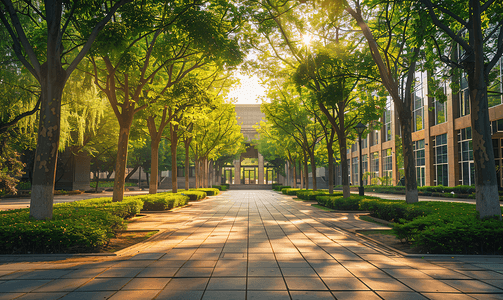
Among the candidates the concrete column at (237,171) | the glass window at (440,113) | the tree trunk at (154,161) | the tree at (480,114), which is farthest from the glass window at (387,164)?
the tree at (480,114)

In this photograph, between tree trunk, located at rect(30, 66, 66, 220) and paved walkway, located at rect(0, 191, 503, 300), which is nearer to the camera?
paved walkway, located at rect(0, 191, 503, 300)

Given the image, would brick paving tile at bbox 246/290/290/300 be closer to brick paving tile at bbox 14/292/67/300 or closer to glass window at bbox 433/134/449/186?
brick paving tile at bbox 14/292/67/300

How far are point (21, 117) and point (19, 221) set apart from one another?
909cm

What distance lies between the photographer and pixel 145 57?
14281 mm

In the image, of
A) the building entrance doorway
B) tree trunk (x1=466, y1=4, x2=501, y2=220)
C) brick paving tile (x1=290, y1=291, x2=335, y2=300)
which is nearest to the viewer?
brick paving tile (x1=290, y1=291, x2=335, y2=300)

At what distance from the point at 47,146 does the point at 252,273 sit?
623 centimetres

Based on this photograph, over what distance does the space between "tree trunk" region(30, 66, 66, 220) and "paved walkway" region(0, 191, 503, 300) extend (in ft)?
5.33

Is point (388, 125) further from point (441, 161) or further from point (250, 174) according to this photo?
point (250, 174)

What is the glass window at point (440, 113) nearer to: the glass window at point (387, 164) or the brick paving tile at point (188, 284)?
the glass window at point (387, 164)

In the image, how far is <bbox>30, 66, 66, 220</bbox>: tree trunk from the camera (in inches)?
319

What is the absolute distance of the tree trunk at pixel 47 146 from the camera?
810 cm

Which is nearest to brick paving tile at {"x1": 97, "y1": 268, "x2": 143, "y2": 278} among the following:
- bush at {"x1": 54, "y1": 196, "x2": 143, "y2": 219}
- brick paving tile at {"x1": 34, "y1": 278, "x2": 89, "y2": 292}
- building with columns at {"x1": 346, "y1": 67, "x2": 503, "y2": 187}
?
brick paving tile at {"x1": 34, "y1": 278, "x2": 89, "y2": 292}

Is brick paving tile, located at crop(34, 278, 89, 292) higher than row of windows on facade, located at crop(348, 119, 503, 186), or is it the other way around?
row of windows on facade, located at crop(348, 119, 503, 186)

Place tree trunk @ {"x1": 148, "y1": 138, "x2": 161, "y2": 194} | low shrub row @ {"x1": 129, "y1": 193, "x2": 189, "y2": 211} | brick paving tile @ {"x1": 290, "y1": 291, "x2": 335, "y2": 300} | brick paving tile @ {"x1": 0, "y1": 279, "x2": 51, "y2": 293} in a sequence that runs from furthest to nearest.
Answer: tree trunk @ {"x1": 148, "y1": 138, "x2": 161, "y2": 194}
low shrub row @ {"x1": 129, "y1": 193, "x2": 189, "y2": 211}
brick paving tile @ {"x1": 0, "y1": 279, "x2": 51, "y2": 293}
brick paving tile @ {"x1": 290, "y1": 291, "x2": 335, "y2": 300}
